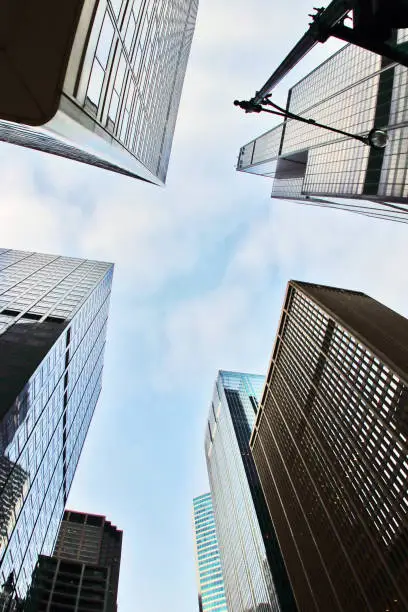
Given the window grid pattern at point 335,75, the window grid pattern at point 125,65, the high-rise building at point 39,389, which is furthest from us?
the window grid pattern at point 335,75

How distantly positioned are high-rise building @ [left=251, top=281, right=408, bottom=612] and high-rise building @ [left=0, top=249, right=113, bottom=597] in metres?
46.6

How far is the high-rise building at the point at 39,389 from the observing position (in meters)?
40.2

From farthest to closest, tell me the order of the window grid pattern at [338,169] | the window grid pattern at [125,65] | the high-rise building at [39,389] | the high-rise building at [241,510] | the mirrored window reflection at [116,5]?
the high-rise building at [241,510]
the window grid pattern at [338,169]
the high-rise building at [39,389]
the mirrored window reflection at [116,5]
the window grid pattern at [125,65]

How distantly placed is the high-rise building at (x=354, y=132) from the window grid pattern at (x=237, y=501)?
87759mm

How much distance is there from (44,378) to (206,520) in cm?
18156

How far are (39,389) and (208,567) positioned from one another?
16466 cm

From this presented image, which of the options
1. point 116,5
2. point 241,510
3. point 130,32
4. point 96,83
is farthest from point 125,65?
point 241,510

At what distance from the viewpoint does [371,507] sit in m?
55.5

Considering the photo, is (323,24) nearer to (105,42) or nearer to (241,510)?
(105,42)

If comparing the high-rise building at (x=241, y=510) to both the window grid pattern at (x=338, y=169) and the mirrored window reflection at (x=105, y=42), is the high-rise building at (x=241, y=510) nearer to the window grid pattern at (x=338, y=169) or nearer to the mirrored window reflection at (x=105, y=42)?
the window grid pattern at (x=338, y=169)

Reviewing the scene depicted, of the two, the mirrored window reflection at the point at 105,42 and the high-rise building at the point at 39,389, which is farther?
the high-rise building at the point at 39,389

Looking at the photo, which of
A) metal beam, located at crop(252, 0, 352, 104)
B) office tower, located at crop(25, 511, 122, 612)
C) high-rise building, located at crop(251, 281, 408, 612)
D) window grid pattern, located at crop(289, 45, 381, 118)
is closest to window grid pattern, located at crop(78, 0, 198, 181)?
metal beam, located at crop(252, 0, 352, 104)

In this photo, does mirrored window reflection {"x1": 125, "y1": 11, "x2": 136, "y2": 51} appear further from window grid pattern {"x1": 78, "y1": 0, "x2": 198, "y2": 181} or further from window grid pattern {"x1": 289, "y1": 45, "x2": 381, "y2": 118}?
window grid pattern {"x1": 289, "y1": 45, "x2": 381, "y2": 118}

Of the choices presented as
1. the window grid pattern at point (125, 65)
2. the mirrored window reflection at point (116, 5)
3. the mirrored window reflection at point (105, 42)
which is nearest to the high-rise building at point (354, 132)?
the window grid pattern at point (125, 65)
